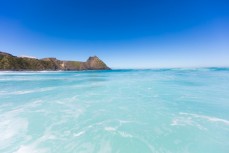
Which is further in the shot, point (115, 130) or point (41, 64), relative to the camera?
point (41, 64)

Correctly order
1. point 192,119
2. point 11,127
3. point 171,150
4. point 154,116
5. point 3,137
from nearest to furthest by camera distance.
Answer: point 171,150 < point 3,137 < point 11,127 < point 192,119 < point 154,116

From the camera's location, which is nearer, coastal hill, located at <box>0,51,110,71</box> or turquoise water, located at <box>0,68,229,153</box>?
turquoise water, located at <box>0,68,229,153</box>

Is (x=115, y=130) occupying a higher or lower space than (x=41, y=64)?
lower

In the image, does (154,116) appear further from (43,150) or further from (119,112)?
(43,150)

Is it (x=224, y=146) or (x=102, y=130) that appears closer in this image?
(x=224, y=146)

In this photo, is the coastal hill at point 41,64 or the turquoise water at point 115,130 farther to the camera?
the coastal hill at point 41,64

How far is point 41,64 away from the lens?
111 meters

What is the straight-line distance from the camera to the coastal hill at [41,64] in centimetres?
8720

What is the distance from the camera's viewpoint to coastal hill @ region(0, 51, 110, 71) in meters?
87.2

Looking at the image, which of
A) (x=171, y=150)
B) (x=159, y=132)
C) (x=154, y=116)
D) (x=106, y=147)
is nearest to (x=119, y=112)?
(x=154, y=116)

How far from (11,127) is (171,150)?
6.69 m

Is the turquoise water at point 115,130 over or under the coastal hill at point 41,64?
under

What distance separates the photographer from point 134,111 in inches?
314

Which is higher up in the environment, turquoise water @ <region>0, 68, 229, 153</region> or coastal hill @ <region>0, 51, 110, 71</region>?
coastal hill @ <region>0, 51, 110, 71</region>
